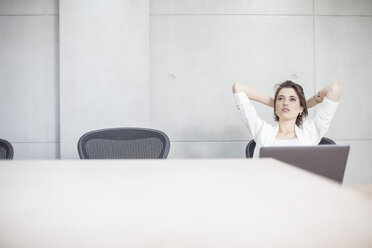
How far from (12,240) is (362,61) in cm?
435

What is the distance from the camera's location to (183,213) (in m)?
0.46

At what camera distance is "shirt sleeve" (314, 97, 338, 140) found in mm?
2799

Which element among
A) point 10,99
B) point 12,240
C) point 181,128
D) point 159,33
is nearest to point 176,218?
point 12,240

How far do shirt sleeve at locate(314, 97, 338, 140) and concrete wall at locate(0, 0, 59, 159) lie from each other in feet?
9.49

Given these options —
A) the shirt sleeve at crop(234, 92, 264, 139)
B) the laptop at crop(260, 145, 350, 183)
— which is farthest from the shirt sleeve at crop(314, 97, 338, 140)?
the laptop at crop(260, 145, 350, 183)

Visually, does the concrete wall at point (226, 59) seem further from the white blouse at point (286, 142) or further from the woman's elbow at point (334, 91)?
the white blouse at point (286, 142)

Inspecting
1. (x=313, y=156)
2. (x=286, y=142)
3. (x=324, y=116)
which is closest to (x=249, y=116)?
(x=286, y=142)

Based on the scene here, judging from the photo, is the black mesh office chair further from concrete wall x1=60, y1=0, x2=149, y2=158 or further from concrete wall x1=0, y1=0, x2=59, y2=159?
concrete wall x1=0, y1=0, x2=59, y2=159

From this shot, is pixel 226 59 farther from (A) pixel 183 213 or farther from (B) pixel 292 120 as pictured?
(A) pixel 183 213

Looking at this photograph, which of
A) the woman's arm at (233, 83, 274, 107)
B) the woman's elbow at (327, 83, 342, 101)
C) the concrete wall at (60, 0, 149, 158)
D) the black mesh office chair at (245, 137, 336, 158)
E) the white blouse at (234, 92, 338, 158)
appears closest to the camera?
the black mesh office chair at (245, 137, 336, 158)

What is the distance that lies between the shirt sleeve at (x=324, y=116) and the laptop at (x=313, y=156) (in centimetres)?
→ 159

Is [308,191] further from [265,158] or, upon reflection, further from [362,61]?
[362,61]

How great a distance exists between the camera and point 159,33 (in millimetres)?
3773

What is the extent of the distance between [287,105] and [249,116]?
0.36 metres
